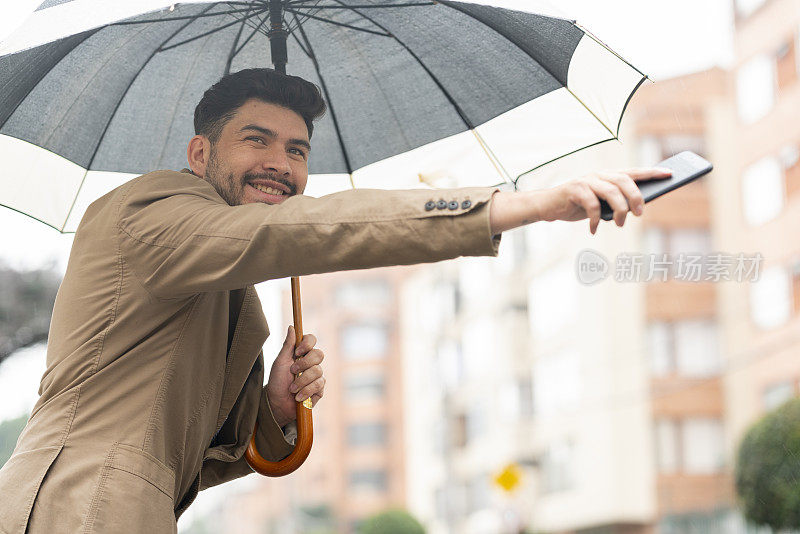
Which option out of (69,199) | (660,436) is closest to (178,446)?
(69,199)

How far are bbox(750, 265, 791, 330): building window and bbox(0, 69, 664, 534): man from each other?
27.3 meters

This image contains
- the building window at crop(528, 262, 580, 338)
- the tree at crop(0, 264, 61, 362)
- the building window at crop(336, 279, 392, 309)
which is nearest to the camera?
the tree at crop(0, 264, 61, 362)

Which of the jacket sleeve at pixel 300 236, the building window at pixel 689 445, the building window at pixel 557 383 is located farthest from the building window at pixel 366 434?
the jacket sleeve at pixel 300 236

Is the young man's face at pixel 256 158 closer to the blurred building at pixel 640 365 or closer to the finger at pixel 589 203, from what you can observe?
the finger at pixel 589 203

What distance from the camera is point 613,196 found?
2145 mm

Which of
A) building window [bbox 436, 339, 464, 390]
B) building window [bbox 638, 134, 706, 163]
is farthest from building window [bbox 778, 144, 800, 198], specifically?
building window [bbox 436, 339, 464, 390]

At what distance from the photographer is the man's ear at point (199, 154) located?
3102 mm

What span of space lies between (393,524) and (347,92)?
36.5 m

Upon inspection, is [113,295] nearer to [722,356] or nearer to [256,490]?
[722,356]

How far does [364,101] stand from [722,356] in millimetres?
32704

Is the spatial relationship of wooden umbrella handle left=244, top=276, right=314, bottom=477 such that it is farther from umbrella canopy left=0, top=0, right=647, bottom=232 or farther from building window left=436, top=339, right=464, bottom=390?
building window left=436, top=339, right=464, bottom=390

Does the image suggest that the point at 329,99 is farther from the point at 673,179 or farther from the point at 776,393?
the point at 776,393

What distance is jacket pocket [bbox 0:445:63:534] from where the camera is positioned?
2549 millimetres

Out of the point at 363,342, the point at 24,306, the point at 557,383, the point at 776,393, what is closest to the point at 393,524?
the point at 557,383
